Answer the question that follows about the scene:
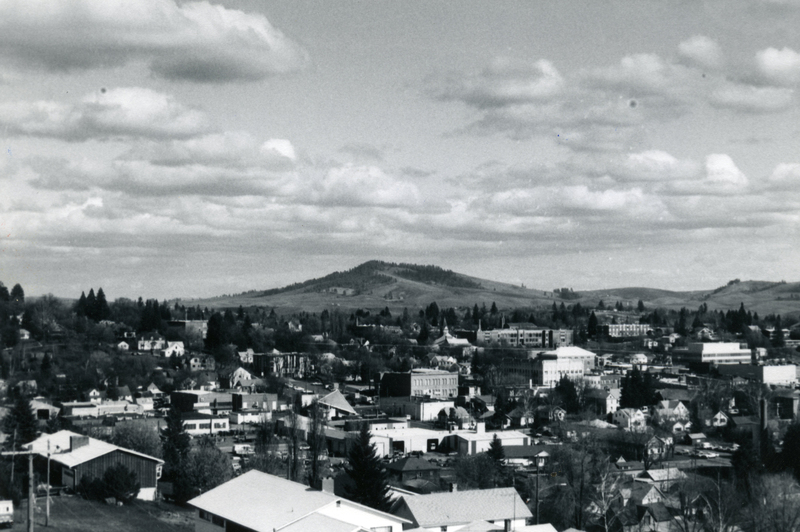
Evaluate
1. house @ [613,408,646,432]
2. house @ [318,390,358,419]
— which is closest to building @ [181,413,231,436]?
house @ [318,390,358,419]

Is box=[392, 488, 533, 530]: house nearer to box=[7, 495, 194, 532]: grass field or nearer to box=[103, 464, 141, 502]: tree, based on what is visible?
box=[7, 495, 194, 532]: grass field

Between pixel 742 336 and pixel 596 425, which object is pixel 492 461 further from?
Answer: pixel 742 336

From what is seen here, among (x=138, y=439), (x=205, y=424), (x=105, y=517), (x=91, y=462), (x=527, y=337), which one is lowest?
(x=205, y=424)

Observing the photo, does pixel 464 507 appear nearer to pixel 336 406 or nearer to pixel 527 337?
pixel 336 406

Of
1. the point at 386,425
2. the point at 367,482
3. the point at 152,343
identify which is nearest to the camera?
the point at 367,482

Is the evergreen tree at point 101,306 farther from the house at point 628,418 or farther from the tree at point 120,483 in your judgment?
the tree at point 120,483

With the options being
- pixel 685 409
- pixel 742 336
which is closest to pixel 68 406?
pixel 685 409

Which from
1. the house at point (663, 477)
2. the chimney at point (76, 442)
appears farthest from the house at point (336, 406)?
the chimney at point (76, 442)

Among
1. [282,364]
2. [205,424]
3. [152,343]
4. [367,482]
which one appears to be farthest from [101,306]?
[367,482]
